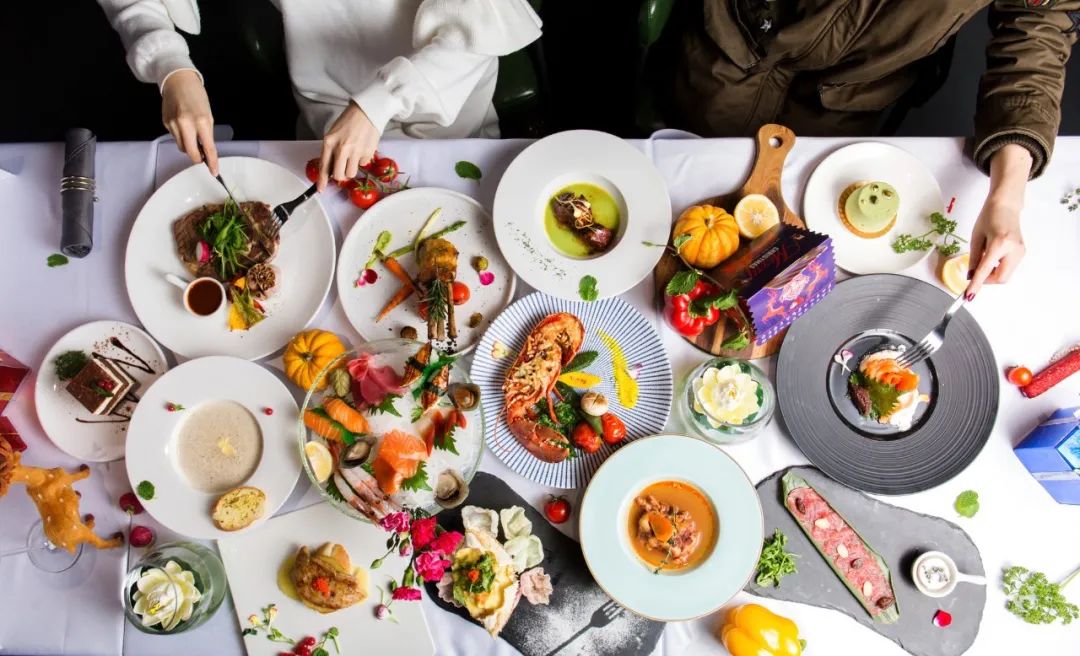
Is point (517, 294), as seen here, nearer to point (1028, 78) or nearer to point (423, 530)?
point (423, 530)

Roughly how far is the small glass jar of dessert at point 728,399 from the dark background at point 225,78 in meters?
1.43

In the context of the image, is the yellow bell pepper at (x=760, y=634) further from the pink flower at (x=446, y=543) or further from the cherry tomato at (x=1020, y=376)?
the cherry tomato at (x=1020, y=376)

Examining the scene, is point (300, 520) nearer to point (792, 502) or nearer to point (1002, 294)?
point (792, 502)

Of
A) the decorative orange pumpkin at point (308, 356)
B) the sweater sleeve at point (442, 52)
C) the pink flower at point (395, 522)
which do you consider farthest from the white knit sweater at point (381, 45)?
the pink flower at point (395, 522)

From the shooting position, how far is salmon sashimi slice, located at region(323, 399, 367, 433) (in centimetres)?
143

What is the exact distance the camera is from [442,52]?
1.51 m

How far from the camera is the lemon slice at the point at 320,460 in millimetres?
1420

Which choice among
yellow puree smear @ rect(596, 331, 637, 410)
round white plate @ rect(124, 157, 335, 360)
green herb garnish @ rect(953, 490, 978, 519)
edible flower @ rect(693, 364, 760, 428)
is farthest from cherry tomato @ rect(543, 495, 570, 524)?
green herb garnish @ rect(953, 490, 978, 519)

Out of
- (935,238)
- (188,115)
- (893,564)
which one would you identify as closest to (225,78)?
(188,115)

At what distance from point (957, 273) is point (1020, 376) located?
0.29 metres

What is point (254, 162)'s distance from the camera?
5.21ft

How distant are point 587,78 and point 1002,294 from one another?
1.76 m

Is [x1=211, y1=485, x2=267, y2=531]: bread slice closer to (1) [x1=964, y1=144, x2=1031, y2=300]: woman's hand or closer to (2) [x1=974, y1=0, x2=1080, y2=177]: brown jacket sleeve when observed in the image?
(1) [x1=964, y1=144, x2=1031, y2=300]: woman's hand

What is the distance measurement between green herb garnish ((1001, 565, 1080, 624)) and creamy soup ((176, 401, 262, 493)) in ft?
5.91
